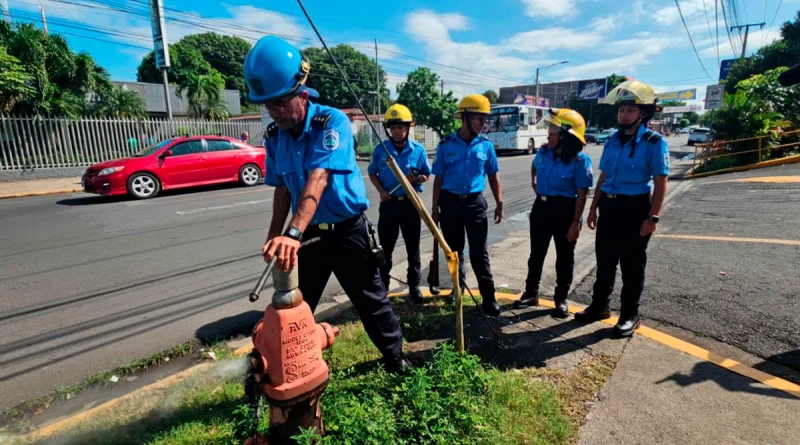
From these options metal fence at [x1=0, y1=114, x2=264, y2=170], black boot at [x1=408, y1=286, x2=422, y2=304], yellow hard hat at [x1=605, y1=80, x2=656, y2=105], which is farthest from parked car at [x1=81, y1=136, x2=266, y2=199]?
yellow hard hat at [x1=605, y1=80, x2=656, y2=105]

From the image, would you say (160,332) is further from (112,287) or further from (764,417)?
(764,417)

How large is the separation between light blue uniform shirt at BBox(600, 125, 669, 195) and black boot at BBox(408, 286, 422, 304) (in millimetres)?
1855

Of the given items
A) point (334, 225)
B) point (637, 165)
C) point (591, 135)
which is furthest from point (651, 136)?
point (591, 135)

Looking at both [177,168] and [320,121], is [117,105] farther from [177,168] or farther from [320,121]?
[320,121]

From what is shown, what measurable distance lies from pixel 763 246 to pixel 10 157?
1872cm

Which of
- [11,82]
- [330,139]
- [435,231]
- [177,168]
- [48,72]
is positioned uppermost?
[48,72]

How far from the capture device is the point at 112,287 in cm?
450

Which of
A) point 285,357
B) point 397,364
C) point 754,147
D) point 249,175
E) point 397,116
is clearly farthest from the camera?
point 754,147

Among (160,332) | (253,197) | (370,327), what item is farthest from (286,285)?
(253,197)

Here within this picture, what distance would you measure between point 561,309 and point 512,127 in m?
23.2

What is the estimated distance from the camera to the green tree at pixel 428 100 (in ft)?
96.0

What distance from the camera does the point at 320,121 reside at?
219 centimetres

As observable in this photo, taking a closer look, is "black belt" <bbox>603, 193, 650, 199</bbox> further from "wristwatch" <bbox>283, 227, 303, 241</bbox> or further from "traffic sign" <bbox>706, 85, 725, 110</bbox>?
"traffic sign" <bbox>706, 85, 725, 110</bbox>

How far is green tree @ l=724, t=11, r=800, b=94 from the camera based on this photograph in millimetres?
26984
